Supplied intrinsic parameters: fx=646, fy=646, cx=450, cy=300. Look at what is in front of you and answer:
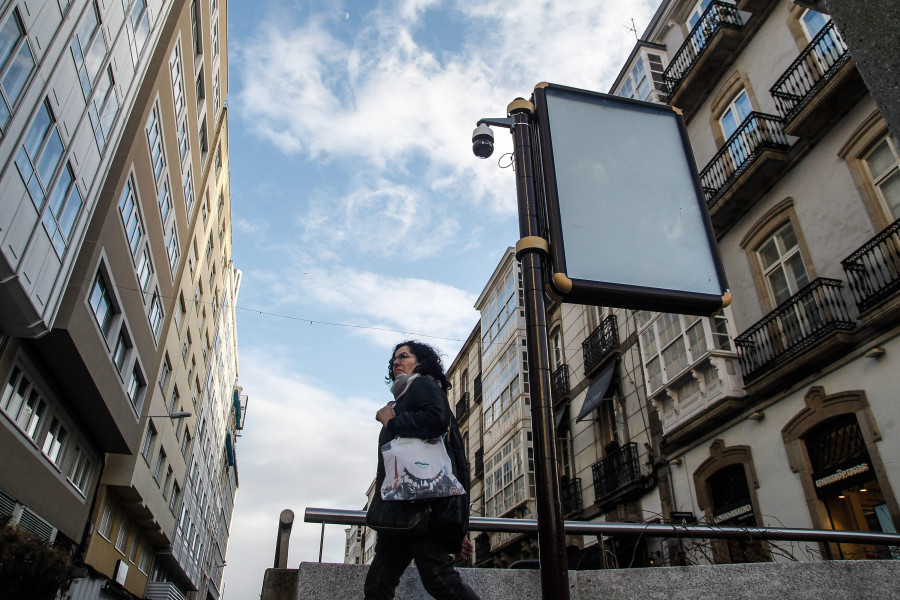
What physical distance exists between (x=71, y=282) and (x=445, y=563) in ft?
50.0

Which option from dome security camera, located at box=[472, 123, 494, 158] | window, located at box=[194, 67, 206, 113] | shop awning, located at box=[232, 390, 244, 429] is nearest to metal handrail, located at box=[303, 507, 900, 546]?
dome security camera, located at box=[472, 123, 494, 158]

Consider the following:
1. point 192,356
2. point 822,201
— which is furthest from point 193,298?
point 822,201

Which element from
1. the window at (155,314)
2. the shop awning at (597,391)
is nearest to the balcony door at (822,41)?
the shop awning at (597,391)

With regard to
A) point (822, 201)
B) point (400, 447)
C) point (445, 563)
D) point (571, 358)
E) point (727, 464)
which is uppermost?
point (571, 358)

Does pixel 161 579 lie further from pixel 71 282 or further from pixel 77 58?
pixel 77 58

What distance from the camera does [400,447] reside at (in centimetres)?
358

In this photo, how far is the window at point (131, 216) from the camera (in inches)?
720

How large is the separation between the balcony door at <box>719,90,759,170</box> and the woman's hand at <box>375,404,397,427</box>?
12747 millimetres

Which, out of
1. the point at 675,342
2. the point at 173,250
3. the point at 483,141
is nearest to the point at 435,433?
the point at 483,141

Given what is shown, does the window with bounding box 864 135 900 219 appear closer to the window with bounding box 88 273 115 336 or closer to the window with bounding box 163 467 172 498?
the window with bounding box 88 273 115 336

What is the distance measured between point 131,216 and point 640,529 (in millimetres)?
18739

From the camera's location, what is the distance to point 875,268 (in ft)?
35.4

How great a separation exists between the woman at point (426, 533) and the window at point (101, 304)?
15.4m

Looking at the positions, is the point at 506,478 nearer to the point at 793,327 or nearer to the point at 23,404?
the point at 793,327
